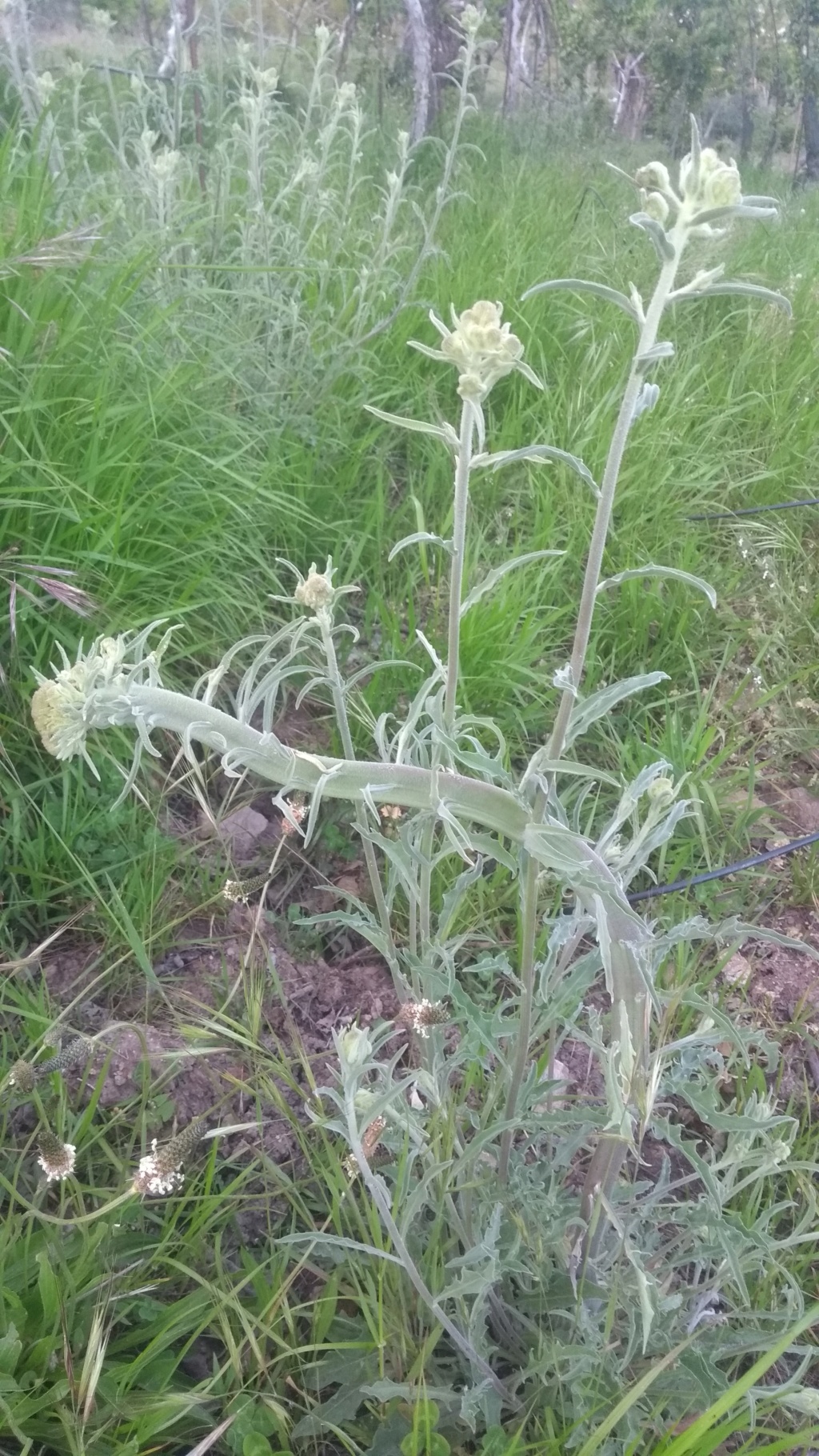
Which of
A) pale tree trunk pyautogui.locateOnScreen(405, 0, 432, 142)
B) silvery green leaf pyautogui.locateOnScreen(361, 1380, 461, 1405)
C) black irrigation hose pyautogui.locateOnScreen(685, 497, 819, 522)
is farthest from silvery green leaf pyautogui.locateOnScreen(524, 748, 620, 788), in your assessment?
pale tree trunk pyautogui.locateOnScreen(405, 0, 432, 142)

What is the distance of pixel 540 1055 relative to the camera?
88 centimetres

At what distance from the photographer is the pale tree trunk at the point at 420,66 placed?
231cm

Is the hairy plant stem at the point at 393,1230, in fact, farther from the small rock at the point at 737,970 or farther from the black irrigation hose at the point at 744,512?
the black irrigation hose at the point at 744,512

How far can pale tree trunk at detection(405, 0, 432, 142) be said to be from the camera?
91.0 inches

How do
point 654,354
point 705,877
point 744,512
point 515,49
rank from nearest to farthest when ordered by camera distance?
point 654,354 < point 705,877 < point 744,512 < point 515,49

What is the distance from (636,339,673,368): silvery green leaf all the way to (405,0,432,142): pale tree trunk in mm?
2366

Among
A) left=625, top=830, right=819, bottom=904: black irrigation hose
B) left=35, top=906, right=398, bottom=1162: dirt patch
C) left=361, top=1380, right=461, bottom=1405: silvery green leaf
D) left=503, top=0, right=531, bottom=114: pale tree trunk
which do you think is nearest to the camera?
left=361, top=1380, right=461, bottom=1405: silvery green leaf

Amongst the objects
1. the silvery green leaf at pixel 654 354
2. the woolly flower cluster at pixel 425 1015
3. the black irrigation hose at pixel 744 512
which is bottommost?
the woolly flower cluster at pixel 425 1015

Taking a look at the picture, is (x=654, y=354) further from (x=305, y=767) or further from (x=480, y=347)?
(x=305, y=767)

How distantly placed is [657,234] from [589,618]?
0.61 feet

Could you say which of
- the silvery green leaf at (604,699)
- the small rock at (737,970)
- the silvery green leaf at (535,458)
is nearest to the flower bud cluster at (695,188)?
the silvery green leaf at (535,458)

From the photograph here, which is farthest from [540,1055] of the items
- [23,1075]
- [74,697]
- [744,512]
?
[744,512]

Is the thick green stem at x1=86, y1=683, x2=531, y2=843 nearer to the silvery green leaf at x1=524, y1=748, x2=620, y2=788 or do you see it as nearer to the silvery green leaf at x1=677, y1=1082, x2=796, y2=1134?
the silvery green leaf at x1=524, y1=748, x2=620, y2=788

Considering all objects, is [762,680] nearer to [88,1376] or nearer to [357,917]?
[357,917]
